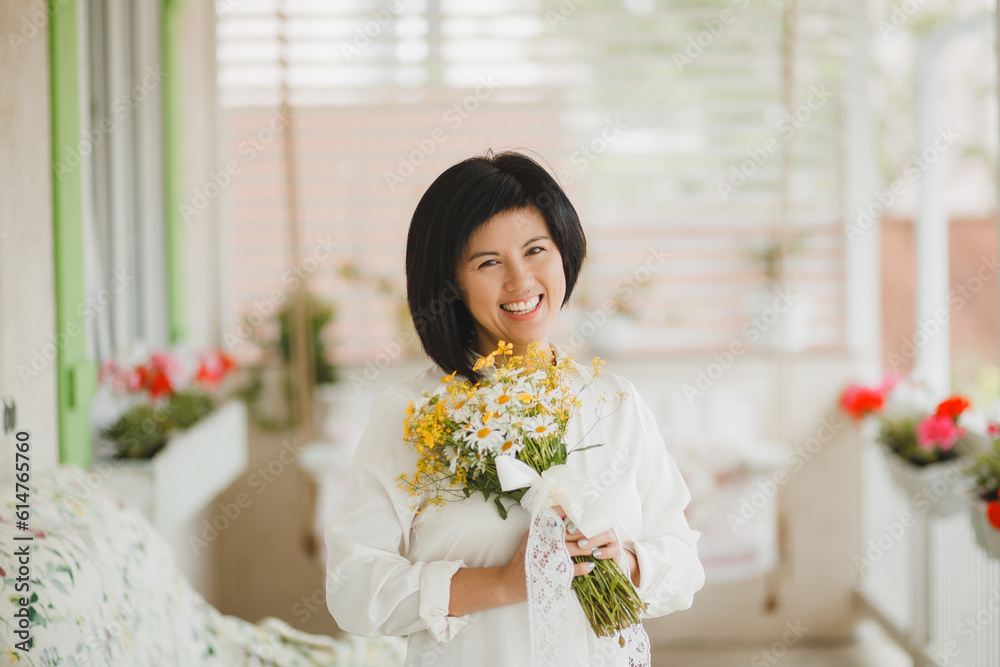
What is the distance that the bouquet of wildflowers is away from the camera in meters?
1.21

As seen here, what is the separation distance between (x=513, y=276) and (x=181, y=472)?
5.24ft

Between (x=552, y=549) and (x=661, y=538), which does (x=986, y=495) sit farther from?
(x=552, y=549)

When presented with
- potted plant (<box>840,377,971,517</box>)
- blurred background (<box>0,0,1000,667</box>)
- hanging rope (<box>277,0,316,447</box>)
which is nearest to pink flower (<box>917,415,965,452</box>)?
potted plant (<box>840,377,971,517</box>)

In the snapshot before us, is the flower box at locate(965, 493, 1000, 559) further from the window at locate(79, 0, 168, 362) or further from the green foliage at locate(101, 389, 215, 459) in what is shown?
the window at locate(79, 0, 168, 362)

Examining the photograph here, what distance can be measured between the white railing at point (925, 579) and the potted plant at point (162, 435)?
92.1 inches

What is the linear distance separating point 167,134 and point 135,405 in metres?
1.20

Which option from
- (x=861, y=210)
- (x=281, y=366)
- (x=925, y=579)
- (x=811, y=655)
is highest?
(x=861, y=210)

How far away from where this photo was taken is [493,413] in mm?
1204

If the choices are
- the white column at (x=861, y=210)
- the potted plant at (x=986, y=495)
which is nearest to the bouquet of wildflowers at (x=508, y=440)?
the potted plant at (x=986, y=495)

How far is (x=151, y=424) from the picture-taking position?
8.18 ft

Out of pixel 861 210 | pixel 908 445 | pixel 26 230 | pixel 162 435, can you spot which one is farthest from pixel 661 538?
pixel 861 210

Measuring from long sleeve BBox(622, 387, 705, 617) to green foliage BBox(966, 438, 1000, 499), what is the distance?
108 cm

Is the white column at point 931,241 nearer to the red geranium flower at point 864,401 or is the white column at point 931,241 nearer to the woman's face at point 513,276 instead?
the red geranium flower at point 864,401

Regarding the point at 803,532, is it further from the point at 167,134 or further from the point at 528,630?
the point at 167,134
